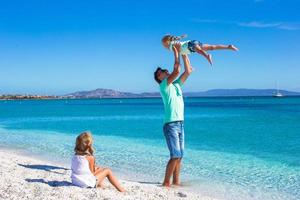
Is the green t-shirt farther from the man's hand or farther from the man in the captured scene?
the man's hand

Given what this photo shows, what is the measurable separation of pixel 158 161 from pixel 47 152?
190 inches

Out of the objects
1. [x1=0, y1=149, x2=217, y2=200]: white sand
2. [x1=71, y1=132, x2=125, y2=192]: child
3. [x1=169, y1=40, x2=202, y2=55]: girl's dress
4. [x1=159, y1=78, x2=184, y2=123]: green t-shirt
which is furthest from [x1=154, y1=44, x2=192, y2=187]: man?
[x1=71, y1=132, x2=125, y2=192]: child

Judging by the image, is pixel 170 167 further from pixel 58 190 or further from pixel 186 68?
pixel 58 190

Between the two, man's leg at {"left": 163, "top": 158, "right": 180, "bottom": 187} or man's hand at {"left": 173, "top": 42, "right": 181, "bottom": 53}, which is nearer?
man's hand at {"left": 173, "top": 42, "right": 181, "bottom": 53}

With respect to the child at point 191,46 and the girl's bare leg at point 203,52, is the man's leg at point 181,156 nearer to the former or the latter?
the child at point 191,46

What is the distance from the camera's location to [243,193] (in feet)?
29.1

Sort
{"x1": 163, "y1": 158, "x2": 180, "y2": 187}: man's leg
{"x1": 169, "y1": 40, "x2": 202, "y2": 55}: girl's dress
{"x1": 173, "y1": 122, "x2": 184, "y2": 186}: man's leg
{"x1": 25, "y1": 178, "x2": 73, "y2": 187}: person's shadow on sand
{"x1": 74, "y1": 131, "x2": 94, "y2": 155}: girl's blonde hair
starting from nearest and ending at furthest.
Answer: {"x1": 169, "y1": 40, "x2": 202, "y2": 55}: girl's dress < {"x1": 74, "y1": 131, "x2": 94, "y2": 155}: girl's blonde hair < {"x1": 25, "y1": 178, "x2": 73, "y2": 187}: person's shadow on sand < {"x1": 173, "y1": 122, "x2": 184, "y2": 186}: man's leg < {"x1": 163, "y1": 158, "x2": 180, "y2": 187}: man's leg

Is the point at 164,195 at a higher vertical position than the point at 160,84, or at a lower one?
lower

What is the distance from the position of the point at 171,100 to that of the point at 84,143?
172 cm

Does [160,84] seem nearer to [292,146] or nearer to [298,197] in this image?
[298,197]

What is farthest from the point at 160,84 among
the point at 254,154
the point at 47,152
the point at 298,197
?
the point at 47,152

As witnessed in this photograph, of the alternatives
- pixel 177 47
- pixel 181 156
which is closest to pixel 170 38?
pixel 177 47

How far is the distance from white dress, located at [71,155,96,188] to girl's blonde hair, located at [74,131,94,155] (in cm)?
11

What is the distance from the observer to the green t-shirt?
8.09 metres
